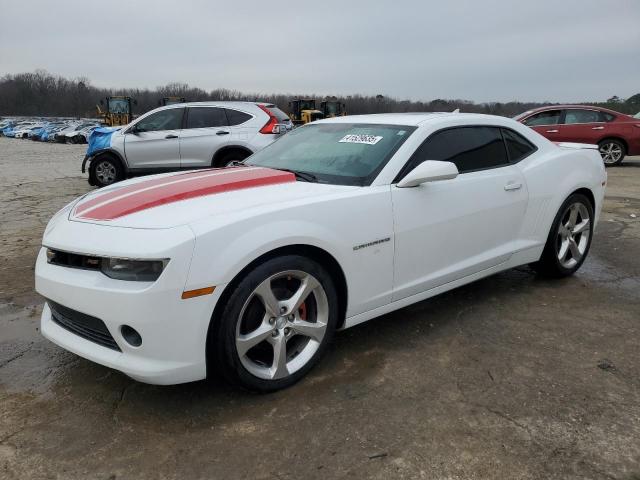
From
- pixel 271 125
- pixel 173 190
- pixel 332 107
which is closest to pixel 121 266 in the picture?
pixel 173 190

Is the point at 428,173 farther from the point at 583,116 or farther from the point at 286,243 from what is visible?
the point at 583,116

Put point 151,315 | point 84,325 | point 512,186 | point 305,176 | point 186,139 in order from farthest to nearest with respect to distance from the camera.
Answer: point 186,139 → point 512,186 → point 305,176 → point 84,325 → point 151,315

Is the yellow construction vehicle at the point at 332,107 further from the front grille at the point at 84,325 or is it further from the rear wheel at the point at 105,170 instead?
the front grille at the point at 84,325

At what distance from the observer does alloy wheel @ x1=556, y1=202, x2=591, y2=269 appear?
4.34 metres

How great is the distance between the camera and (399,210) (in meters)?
3.04

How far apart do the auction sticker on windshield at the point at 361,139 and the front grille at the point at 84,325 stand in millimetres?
1960

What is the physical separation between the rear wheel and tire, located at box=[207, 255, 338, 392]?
788 centimetres

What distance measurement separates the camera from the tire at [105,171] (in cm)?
959

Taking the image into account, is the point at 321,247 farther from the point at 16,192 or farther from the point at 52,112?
the point at 52,112

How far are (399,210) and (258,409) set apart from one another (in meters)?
1.36

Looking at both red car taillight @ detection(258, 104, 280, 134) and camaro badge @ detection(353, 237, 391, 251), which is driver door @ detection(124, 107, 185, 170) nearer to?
red car taillight @ detection(258, 104, 280, 134)

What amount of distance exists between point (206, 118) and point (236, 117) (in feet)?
1.76

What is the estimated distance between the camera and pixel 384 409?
2.54m

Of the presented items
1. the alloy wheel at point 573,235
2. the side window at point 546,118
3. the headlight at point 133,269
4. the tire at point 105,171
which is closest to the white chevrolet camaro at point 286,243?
the headlight at point 133,269
